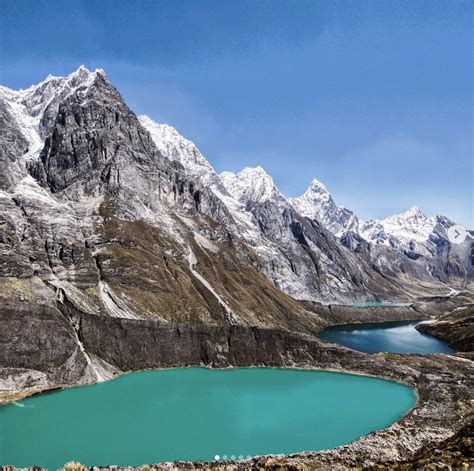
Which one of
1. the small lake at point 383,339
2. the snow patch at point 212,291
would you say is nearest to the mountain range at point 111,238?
the snow patch at point 212,291

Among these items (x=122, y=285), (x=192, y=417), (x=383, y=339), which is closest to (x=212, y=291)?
(x=122, y=285)

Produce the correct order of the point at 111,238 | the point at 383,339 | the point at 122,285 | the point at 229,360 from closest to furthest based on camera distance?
the point at 229,360, the point at 122,285, the point at 111,238, the point at 383,339

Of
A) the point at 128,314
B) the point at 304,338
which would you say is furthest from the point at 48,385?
the point at 304,338

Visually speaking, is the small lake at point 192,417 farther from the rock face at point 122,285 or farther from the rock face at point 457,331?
the rock face at point 457,331

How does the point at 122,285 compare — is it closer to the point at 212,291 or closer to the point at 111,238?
the point at 111,238

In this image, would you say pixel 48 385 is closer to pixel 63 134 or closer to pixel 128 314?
pixel 128 314
